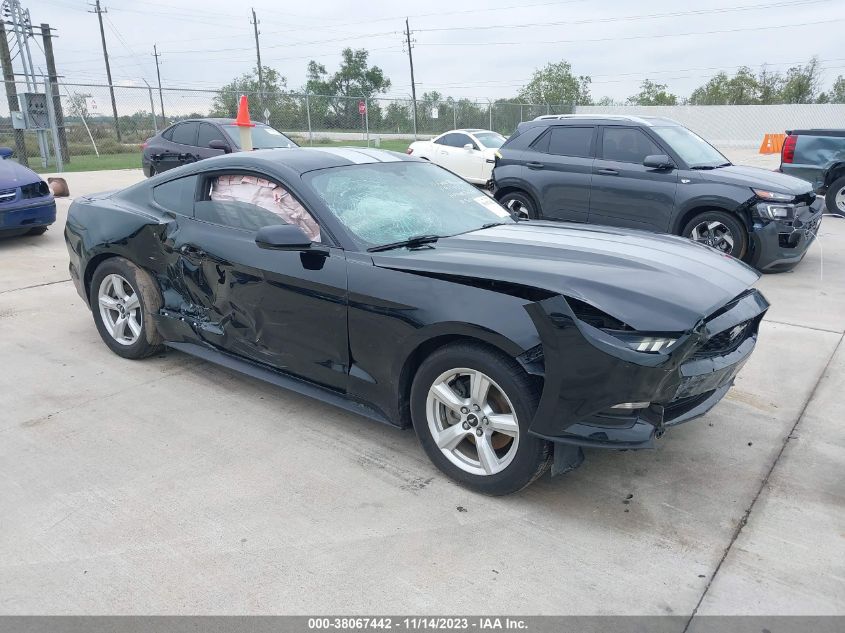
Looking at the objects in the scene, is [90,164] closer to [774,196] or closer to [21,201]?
[21,201]

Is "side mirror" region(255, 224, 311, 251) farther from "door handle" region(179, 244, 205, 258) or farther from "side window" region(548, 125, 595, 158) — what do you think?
"side window" region(548, 125, 595, 158)

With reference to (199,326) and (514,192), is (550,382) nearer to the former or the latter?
(199,326)

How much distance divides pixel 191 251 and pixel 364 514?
83.9 inches

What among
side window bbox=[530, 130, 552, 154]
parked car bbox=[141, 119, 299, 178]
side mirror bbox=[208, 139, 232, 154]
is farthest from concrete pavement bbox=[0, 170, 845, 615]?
parked car bbox=[141, 119, 299, 178]

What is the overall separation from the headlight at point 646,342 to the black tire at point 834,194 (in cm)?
1110

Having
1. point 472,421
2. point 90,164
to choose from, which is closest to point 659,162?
point 472,421

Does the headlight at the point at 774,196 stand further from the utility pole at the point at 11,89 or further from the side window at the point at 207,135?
the utility pole at the point at 11,89

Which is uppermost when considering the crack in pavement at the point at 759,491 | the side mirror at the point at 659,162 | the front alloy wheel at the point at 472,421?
the side mirror at the point at 659,162

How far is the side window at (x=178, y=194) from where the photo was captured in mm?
4430

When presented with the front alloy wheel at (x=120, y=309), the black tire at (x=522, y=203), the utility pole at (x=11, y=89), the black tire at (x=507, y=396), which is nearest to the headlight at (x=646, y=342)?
the black tire at (x=507, y=396)

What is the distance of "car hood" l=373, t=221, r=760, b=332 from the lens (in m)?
2.88

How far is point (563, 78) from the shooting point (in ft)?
203

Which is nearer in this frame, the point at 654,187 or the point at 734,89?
the point at 654,187

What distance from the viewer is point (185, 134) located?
43.4ft
